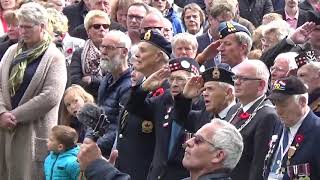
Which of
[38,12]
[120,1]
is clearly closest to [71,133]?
[38,12]

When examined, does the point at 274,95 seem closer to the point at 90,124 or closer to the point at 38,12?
the point at 90,124

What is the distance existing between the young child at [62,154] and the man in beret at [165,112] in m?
1.11

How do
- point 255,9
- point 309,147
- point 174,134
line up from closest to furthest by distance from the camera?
point 309,147
point 174,134
point 255,9

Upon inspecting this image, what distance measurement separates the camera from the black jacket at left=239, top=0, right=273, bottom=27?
14.2 metres

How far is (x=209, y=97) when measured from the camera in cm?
838

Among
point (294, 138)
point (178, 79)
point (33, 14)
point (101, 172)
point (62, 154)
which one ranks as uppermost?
point (33, 14)

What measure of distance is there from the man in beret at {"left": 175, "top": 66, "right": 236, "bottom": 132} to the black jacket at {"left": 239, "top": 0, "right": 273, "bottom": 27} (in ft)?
18.9

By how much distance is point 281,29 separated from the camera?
10789 millimetres

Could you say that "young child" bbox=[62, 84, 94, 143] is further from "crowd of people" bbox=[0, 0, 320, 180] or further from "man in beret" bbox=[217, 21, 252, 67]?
"man in beret" bbox=[217, 21, 252, 67]

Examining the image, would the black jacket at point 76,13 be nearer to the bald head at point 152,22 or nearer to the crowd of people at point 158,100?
the crowd of people at point 158,100

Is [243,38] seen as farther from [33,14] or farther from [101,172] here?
[101,172]

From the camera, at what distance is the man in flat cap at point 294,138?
7.59 m

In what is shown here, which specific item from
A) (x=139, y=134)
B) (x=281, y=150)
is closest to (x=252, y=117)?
(x=281, y=150)

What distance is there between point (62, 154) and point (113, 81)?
872 mm
